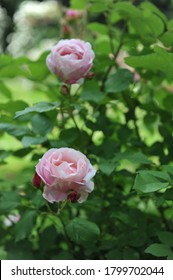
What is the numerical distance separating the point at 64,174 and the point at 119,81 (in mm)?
415

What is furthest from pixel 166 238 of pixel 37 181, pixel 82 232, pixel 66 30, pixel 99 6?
pixel 66 30

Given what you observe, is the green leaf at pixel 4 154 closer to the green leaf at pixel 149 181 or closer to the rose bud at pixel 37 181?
the rose bud at pixel 37 181

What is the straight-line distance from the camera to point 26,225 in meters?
1.15

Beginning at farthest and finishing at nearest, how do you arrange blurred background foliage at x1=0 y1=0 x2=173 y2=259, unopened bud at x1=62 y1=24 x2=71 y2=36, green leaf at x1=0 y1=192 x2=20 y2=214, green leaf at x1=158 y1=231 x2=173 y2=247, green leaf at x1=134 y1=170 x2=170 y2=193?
unopened bud at x1=62 y1=24 x2=71 y2=36 < green leaf at x1=0 y1=192 x2=20 y2=214 < blurred background foliage at x1=0 y1=0 x2=173 y2=259 < green leaf at x1=158 y1=231 x2=173 y2=247 < green leaf at x1=134 y1=170 x2=170 y2=193

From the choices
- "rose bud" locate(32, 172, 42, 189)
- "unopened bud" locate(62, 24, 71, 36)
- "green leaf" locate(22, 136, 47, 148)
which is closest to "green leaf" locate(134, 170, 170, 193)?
"rose bud" locate(32, 172, 42, 189)

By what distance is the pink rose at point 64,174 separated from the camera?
877mm

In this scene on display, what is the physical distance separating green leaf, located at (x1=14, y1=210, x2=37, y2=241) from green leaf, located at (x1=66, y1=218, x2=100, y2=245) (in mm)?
146

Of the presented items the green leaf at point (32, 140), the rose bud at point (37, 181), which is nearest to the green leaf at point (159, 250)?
the rose bud at point (37, 181)

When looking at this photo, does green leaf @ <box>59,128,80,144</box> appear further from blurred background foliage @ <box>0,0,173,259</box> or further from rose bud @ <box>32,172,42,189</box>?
rose bud @ <box>32,172,42,189</box>

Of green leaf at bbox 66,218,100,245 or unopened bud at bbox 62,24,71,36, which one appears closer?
green leaf at bbox 66,218,100,245

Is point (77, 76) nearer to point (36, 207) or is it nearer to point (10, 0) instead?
point (36, 207)

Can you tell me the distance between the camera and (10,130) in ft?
3.84

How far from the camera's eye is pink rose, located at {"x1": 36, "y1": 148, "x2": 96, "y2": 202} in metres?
0.88
